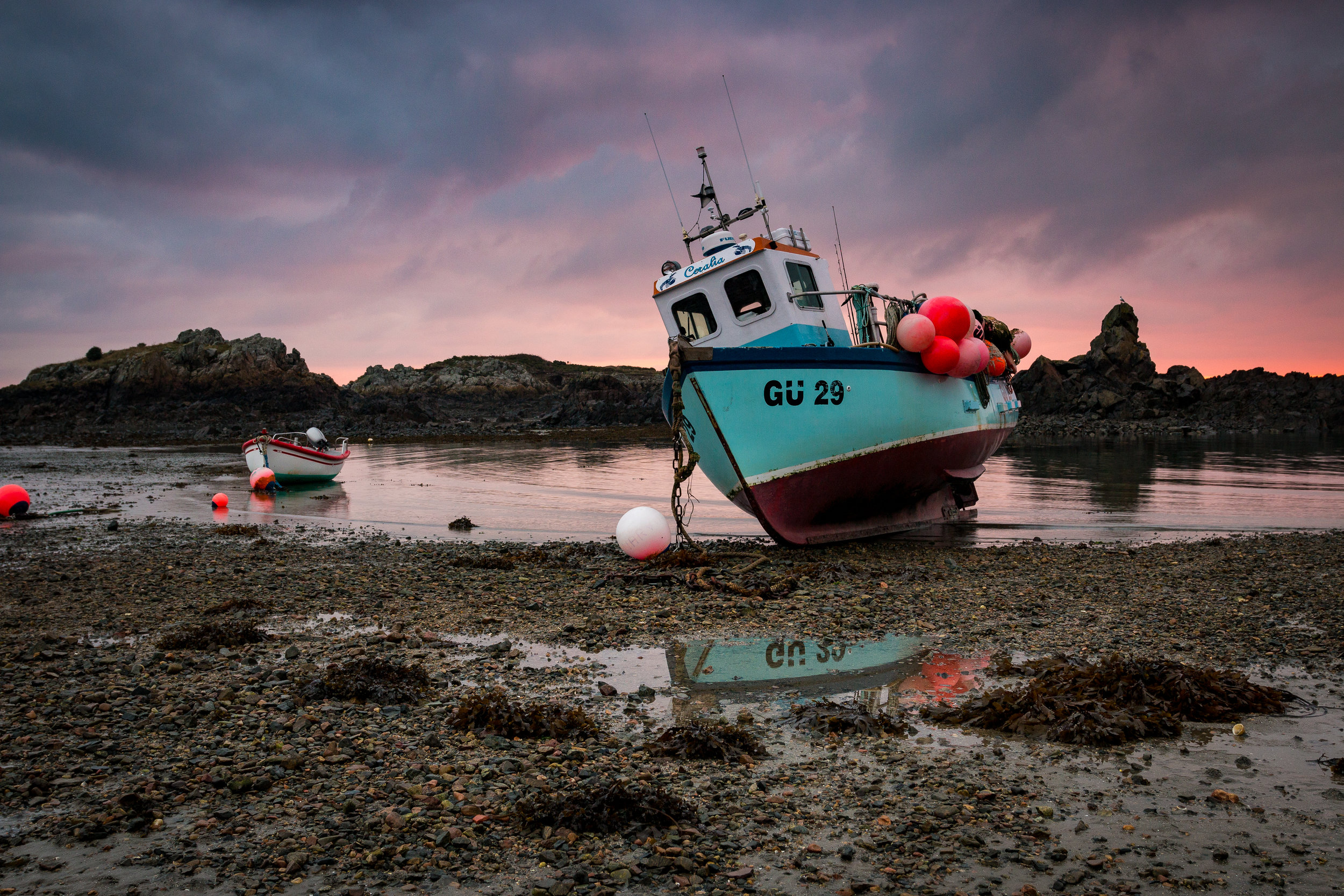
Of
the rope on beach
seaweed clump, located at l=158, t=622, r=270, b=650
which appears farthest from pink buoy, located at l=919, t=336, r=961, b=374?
seaweed clump, located at l=158, t=622, r=270, b=650

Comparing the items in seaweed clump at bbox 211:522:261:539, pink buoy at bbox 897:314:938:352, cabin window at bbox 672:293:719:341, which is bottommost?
seaweed clump at bbox 211:522:261:539

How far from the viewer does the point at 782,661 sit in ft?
24.8

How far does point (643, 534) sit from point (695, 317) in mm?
5026

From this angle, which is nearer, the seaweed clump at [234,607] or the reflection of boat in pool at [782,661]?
the reflection of boat in pool at [782,661]

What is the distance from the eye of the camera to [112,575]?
11.6 meters

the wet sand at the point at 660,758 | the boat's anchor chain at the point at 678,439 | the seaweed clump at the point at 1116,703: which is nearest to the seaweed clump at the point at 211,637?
the wet sand at the point at 660,758

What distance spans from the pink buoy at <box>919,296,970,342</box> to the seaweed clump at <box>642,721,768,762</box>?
10911 mm

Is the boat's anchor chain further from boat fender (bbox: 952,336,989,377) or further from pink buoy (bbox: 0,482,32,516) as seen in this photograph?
pink buoy (bbox: 0,482,32,516)

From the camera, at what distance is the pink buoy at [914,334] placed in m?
14.0

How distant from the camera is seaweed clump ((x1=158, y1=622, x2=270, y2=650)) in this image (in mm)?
7602

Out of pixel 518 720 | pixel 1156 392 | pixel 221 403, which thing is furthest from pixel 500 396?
pixel 518 720

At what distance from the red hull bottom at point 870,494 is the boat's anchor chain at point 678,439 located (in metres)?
1.29

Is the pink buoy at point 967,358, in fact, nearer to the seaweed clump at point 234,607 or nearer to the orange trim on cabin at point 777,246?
the orange trim on cabin at point 777,246

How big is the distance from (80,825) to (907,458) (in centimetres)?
1313
